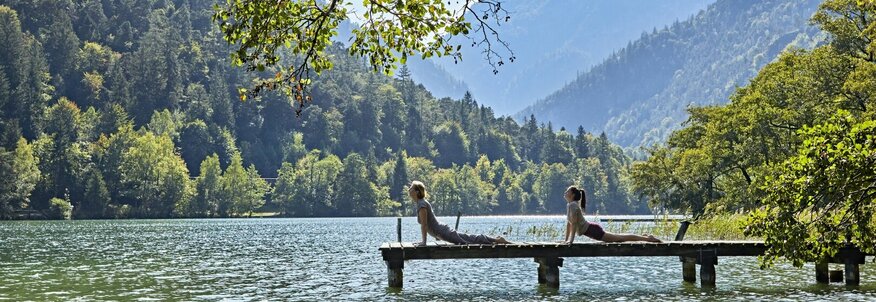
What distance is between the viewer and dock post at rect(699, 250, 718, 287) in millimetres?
31562

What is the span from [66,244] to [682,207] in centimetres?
5125

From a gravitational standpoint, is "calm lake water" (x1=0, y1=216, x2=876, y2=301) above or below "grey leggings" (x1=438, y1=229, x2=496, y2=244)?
below

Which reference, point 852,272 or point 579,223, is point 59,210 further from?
point 852,272

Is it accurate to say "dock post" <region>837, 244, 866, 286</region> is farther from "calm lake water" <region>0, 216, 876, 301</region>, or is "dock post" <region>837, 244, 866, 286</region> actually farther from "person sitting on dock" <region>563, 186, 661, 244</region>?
"person sitting on dock" <region>563, 186, 661, 244</region>

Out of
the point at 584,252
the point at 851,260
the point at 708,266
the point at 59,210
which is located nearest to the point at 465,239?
the point at 584,252

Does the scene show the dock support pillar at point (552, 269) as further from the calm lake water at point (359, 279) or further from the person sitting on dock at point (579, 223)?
the person sitting on dock at point (579, 223)

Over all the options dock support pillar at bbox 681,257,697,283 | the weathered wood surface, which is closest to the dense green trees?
the weathered wood surface

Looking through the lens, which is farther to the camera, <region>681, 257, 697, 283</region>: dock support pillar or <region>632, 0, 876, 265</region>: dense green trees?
<region>681, 257, 697, 283</region>: dock support pillar

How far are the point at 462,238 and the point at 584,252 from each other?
3.73m

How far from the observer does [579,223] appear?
96.8 ft

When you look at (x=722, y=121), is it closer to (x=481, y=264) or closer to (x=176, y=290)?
(x=481, y=264)

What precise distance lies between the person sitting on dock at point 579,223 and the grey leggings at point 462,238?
7.91 feet

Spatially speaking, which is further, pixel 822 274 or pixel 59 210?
pixel 59 210

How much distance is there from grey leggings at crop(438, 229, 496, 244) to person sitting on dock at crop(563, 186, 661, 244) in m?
2.41
